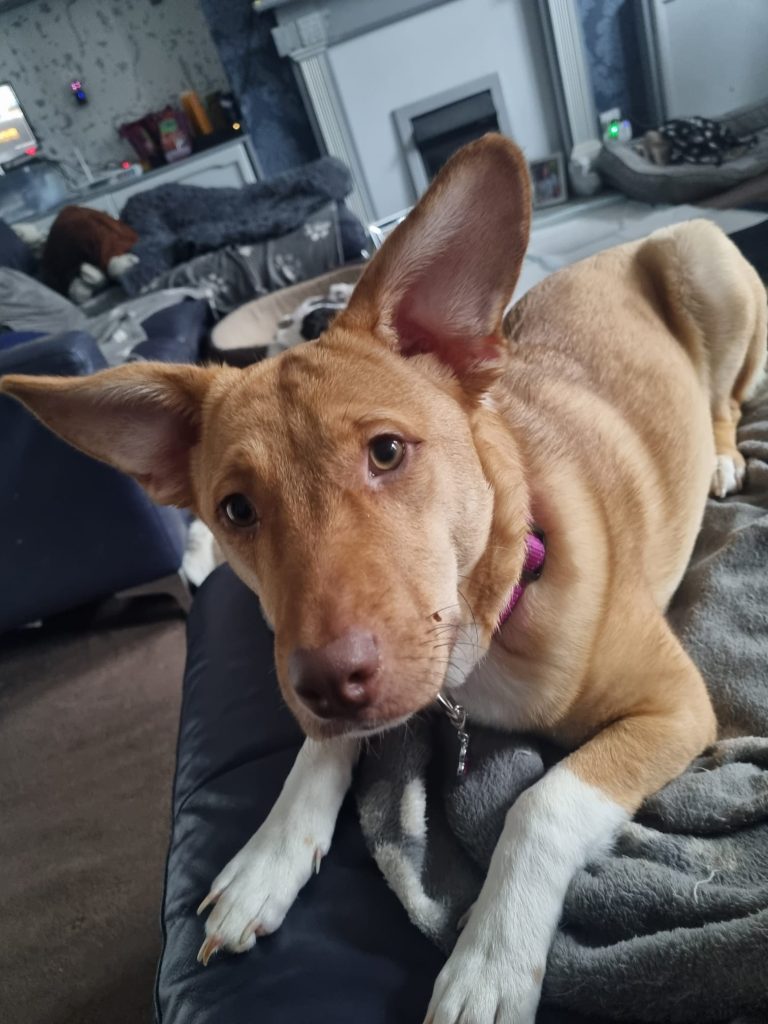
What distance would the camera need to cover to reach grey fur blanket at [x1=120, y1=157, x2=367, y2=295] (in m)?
5.64

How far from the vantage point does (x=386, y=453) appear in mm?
1061

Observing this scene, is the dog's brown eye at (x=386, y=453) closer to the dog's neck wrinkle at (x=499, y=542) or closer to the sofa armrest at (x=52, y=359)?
the dog's neck wrinkle at (x=499, y=542)

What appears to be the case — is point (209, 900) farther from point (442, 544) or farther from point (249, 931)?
point (442, 544)

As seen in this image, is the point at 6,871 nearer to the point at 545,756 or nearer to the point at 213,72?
the point at 545,756

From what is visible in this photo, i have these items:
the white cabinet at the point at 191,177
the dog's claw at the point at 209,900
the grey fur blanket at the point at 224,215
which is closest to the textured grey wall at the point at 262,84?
the white cabinet at the point at 191,177

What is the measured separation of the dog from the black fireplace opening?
6.58 m

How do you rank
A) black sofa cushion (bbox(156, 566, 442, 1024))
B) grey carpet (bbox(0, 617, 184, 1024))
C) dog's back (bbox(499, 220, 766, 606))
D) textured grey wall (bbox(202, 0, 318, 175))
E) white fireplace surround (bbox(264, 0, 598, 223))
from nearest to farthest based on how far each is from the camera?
black sofa cushion (bbox(156, 566, 442, 1024)) < dog's back (bbox(499, 220, 766, 606)) < grey carpet (bbox(0, 617, 184, 1024)) < white fireplace surround (bbox(264, 0, 598, 223)) < textured grey wall (bbox(202, 0, 318, 175))

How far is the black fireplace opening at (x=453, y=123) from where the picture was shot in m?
7.01

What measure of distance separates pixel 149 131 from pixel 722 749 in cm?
881

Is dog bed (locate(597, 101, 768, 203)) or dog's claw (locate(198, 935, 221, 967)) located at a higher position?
dog's claw (locate(198, 935, 221, 967))

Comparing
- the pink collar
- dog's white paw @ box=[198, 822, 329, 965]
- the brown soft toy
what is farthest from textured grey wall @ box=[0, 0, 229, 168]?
dog's white paw @ box=[198, 822, 329, 965]

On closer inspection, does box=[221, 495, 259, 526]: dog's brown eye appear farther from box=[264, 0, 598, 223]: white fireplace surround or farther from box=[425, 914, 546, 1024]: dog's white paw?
box=[264, 0, 598, 223]: white fireplace surround

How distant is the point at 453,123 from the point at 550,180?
116 cm

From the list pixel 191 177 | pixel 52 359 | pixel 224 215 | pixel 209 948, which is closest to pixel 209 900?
pixel 209 948
